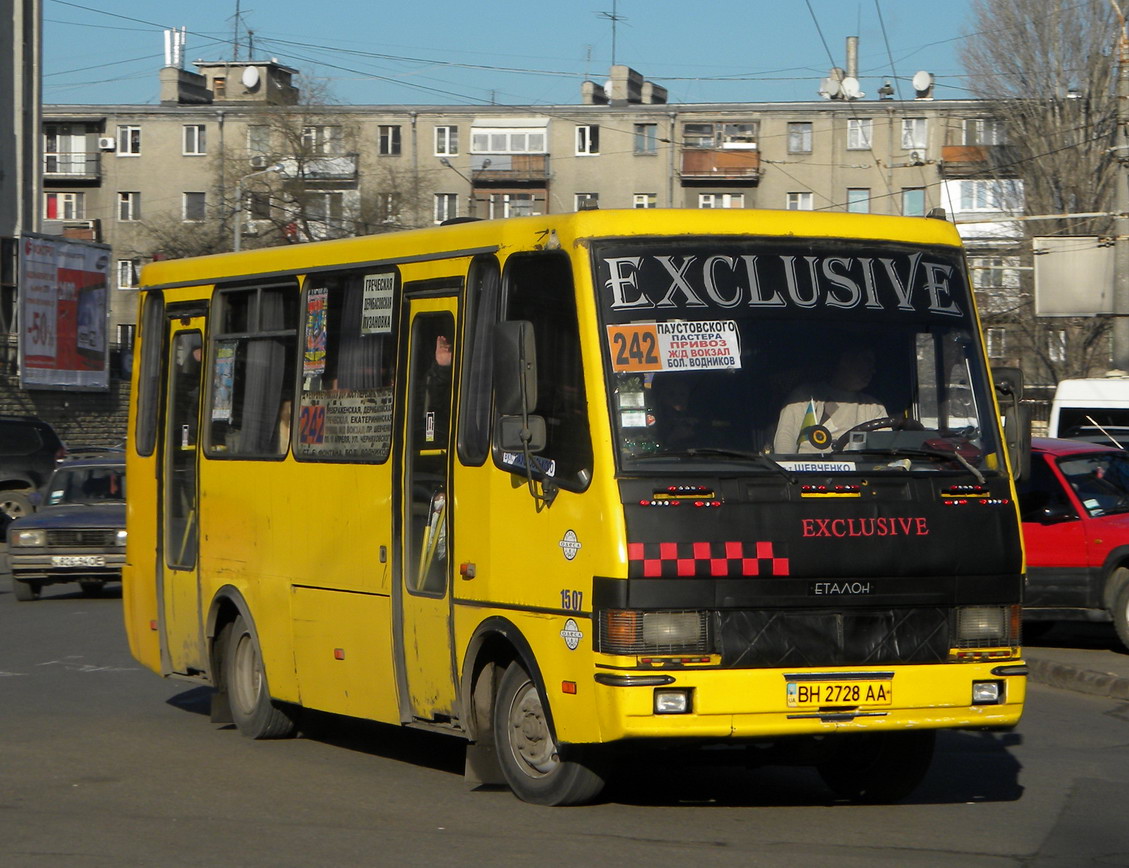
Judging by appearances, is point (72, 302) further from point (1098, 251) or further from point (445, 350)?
point (445, 350)

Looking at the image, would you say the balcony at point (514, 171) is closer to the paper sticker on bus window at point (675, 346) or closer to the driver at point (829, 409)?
the driver at point (829, 409)

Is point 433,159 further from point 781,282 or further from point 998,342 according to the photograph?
point 781,282

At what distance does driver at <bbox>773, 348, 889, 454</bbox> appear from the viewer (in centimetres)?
765

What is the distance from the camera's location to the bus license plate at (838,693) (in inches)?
292

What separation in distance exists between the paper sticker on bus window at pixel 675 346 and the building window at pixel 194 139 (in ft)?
242

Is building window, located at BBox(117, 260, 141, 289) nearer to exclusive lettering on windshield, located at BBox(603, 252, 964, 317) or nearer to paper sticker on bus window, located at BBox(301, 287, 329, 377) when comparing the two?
paper sticker on bus window, located at BBox(301, 287, 329, 377)

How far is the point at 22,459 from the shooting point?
110 feet

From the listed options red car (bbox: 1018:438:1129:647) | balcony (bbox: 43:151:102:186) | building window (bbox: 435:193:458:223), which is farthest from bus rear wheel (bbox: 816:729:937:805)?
balcony (bbox: 43:151:102:186)

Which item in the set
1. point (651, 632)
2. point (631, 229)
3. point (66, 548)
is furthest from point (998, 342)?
point (651, 632)

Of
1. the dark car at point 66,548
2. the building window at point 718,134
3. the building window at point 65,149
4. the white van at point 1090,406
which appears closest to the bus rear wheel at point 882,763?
the dark car at point 66,548

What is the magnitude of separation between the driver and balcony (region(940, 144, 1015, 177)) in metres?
42.6

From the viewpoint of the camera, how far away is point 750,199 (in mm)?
74438

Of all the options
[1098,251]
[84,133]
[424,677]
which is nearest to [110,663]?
[424,677]

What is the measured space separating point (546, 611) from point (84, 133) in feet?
252
